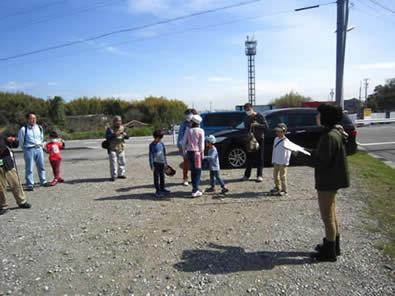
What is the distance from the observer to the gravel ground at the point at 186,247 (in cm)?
324

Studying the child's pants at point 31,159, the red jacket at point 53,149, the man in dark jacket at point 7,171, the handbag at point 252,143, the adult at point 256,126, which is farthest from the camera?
the red jacket at point 53,149

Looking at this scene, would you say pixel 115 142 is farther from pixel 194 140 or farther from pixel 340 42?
pixel 340 42

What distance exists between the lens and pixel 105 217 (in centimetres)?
544

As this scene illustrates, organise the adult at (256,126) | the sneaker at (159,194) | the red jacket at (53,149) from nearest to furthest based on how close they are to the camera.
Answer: the sneaker at (159,194), the adult at (256,126), the red jacket at (53,149)

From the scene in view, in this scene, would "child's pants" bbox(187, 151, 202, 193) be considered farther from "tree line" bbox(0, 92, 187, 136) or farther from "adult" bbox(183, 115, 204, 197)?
"tree line" bbox(0, 92, 187, 136)

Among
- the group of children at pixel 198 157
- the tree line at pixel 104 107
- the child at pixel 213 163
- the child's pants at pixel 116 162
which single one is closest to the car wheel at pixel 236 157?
the group of children at pixel 198 157

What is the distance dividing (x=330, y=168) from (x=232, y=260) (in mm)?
1536

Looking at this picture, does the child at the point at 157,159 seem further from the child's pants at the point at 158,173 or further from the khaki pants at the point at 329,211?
the khaki pants at the point at 329,211

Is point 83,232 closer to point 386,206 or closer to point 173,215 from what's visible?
point 173,215

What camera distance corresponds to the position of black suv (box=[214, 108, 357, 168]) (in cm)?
914

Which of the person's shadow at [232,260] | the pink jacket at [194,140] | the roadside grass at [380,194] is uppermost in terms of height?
the pink jacket at [194,140]

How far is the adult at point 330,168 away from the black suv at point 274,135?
5212 millimetres

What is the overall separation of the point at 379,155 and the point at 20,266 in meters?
12.3

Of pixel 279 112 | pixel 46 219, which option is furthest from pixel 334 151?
pixel 279 112
